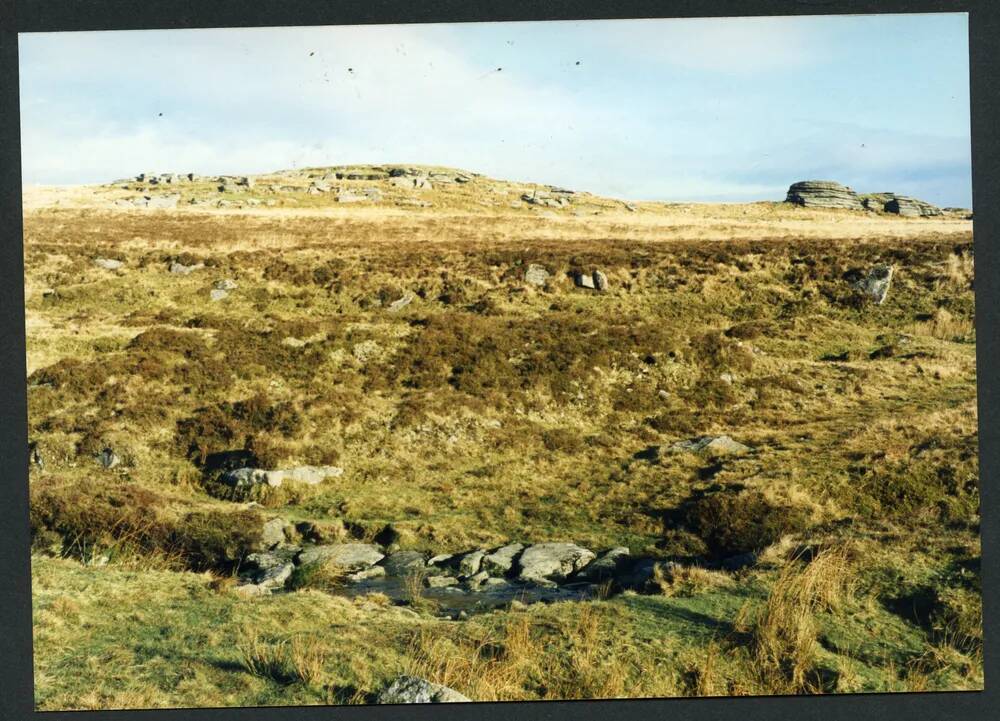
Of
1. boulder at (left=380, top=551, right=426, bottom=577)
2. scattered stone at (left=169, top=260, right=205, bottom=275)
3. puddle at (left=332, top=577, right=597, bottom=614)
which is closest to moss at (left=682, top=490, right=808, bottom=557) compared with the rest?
puddle at (left=332, top=577, right=597, bottom=614)

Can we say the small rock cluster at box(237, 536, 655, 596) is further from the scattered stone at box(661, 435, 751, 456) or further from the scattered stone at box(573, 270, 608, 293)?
the scattered stone at box(573, 270, 608, 293)

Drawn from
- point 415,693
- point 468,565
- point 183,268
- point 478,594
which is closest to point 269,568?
point 468,565

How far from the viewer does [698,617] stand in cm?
901

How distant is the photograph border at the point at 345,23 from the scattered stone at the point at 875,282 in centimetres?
1266

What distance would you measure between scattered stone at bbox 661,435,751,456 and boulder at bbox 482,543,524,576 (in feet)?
15.2

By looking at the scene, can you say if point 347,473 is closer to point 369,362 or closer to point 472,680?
point 369,362

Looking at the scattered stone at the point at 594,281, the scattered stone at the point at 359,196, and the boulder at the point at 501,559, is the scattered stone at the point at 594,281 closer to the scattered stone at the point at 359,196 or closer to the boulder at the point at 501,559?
the boulder at the point at 501,559

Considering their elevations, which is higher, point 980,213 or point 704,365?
point 980,213

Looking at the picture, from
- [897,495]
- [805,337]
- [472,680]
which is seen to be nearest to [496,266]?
[805,337]

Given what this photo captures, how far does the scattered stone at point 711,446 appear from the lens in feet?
45.9

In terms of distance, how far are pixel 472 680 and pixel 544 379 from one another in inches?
365

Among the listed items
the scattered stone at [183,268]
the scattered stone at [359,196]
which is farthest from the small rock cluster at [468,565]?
the scattered stone at [359,196]

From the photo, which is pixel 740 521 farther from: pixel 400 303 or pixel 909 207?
pixel 909 207

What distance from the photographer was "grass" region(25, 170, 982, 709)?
27.8ft
